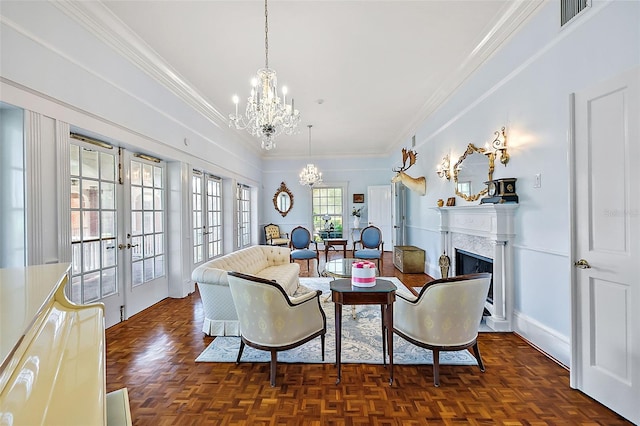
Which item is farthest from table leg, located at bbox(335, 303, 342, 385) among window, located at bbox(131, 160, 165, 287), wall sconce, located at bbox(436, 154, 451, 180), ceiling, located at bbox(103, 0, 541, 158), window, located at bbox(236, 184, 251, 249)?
window, located at bbox(236, 184, 251, 249)

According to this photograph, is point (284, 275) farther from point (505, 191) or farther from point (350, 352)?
point (505, 191)

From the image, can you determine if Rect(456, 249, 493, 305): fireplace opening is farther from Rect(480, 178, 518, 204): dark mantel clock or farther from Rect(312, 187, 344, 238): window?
Rect(312, 187, 344, 238): window

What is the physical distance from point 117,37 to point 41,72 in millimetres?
966

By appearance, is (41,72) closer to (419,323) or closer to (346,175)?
(419,323)

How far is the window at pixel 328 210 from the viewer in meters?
9.25

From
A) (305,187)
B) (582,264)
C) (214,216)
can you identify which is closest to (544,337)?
(582,264)

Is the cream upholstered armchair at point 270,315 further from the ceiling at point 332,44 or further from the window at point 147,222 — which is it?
the ceiling at point 332,44

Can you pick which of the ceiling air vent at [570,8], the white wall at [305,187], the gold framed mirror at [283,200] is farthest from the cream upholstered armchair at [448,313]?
the gold framed mirror at [283,200]

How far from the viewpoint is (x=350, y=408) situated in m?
1.89

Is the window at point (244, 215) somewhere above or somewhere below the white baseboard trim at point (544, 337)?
above

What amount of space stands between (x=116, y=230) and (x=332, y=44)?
130 inches

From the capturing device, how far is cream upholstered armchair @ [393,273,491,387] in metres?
2.12

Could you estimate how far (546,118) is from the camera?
8.43 feet

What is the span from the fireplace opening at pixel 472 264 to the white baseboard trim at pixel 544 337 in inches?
19.8
